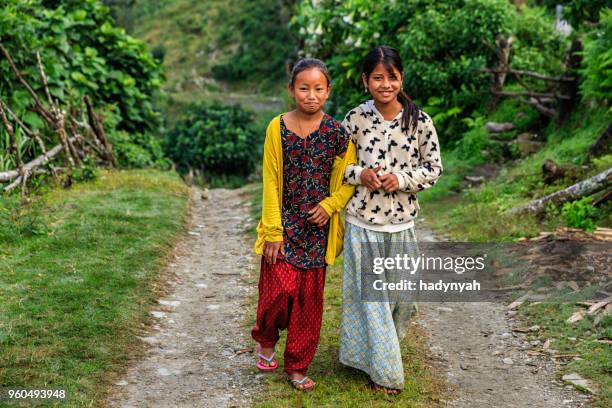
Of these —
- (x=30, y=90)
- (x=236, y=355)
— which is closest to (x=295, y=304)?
(x=236, y=355)

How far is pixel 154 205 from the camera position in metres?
10.0

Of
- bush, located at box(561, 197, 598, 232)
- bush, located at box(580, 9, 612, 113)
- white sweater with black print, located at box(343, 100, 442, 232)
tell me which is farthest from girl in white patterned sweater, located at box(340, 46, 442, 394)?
bush, located at box(580, 9, 612, 113)

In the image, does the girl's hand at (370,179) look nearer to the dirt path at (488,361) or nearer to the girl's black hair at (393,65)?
the girl's black hair at (393,65)

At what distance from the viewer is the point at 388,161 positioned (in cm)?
431

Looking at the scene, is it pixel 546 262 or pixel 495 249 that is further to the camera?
pixel 495 249

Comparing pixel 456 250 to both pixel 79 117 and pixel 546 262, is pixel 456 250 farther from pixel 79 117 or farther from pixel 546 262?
pixel 79 117

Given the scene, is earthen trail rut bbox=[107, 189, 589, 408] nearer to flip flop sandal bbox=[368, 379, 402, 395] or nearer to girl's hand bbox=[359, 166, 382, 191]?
flip flop sandal bbox=[368, 379, 402, 395]

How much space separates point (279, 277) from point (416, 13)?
9555 mm

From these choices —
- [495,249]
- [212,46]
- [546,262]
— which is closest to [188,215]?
[495,249]

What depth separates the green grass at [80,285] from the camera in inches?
181

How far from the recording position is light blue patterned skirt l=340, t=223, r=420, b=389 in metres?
4.27

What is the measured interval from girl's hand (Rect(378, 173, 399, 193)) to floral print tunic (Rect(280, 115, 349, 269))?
320 millimetres

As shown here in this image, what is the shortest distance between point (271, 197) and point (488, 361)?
1969mm

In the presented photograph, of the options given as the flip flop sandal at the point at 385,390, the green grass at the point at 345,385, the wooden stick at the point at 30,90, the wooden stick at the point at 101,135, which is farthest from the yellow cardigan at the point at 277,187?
the wooden stick at the point at 101,135
